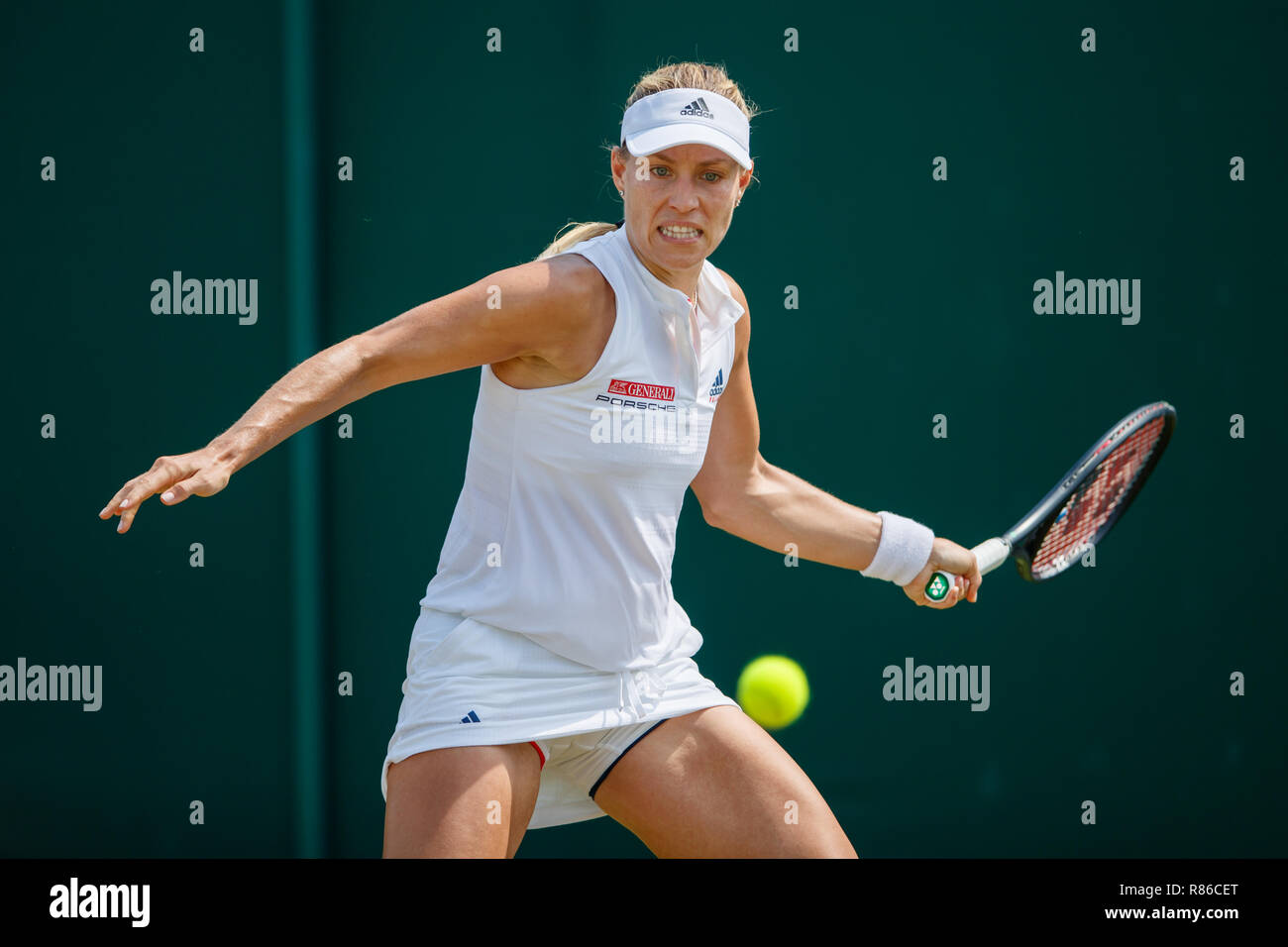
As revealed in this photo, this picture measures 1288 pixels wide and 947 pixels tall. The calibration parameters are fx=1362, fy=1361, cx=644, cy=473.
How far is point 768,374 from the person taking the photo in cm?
386

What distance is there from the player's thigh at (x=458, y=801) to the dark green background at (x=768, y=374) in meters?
1.54

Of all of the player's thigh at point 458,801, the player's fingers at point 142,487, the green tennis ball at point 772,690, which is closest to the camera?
the player's fingers at point 142,487

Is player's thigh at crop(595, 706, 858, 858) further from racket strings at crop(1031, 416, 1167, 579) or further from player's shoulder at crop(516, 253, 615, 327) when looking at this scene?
racket strings at crop(1031, 416, 1167, 579)

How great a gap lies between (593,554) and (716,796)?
0.51 metres

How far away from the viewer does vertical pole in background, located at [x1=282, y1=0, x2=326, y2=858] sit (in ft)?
12.1

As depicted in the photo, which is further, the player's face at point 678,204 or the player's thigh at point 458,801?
the player's face at point 678,204

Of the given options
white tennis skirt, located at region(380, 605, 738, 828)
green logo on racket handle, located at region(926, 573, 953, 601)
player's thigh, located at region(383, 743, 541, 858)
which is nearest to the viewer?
player's thigh, located at region(383, 743, 541, 858)

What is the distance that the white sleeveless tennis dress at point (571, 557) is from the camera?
7.83ft

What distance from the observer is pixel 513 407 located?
7.86 feet

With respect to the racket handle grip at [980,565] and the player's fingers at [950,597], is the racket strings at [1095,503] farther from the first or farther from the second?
the player's fingers at [950,597]

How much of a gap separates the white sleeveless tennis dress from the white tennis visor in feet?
0.63

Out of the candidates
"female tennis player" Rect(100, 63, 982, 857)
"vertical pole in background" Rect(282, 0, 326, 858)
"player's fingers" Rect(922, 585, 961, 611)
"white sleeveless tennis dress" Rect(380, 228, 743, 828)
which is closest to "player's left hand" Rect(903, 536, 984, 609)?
"player's fingers" Rect(922, 585, 961, 611)

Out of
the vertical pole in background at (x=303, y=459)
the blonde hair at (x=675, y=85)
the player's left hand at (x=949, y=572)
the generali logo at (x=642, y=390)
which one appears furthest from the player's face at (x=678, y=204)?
the vertical pole in background at (x=303, y=459)

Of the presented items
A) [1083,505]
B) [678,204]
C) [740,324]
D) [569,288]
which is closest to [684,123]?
[678,204]
